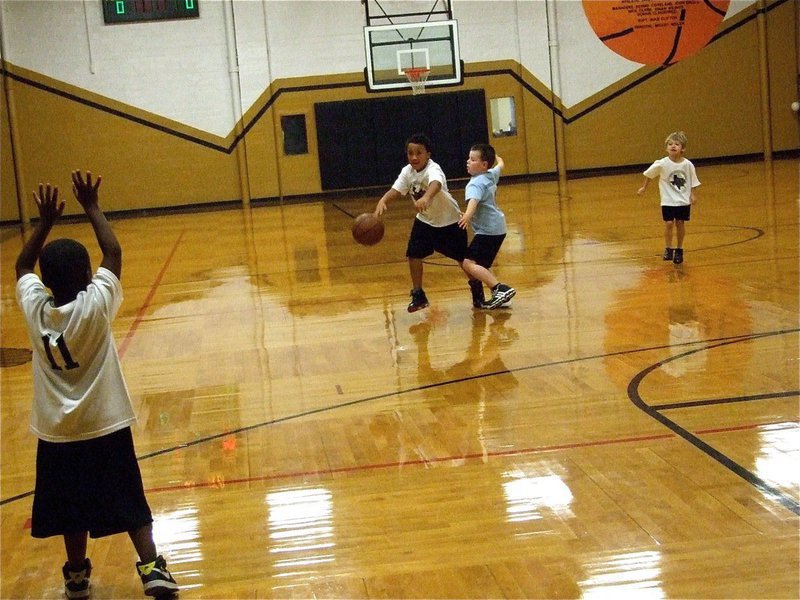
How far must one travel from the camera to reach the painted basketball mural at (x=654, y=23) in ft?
42.2

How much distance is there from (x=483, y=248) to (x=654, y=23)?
6540mm

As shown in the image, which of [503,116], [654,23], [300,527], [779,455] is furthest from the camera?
[503,116]

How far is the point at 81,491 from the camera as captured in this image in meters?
3.16

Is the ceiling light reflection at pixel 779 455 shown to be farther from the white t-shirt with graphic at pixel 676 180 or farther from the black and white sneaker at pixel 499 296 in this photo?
the white t-shirt with graphic at pixel 676 180

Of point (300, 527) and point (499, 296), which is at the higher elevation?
point (499, 296)

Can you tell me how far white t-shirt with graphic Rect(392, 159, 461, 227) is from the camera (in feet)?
25.7

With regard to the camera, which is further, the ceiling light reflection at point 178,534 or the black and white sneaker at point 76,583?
the ceiling light reflection at point 178,534

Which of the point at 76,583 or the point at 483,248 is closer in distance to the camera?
the point at 76,583

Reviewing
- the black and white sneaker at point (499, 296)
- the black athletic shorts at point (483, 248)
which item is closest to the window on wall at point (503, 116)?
the black athletic shorts at point (483, 248)

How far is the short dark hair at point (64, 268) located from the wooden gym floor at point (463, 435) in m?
0.96

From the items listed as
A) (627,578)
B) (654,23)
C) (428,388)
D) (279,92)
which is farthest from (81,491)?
(279,92)

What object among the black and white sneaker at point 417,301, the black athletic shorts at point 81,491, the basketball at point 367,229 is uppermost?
the basketball at point 367,229

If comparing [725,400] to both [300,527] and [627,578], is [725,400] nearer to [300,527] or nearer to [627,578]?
[627,578]

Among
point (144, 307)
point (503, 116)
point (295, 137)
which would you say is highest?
point (503, 116)
